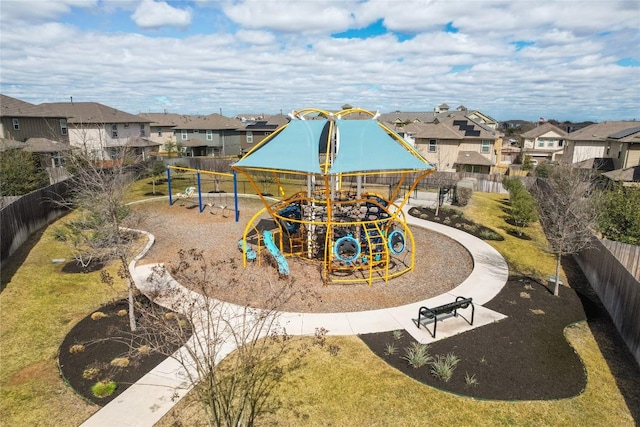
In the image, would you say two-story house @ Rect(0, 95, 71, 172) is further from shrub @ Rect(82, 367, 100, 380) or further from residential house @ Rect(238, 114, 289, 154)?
shrub @ Rect(82, 367, 100, 380)

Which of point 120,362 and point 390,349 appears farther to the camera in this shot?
point 390,349

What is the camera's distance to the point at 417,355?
9.41 m

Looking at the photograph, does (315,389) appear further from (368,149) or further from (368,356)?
(368,149)

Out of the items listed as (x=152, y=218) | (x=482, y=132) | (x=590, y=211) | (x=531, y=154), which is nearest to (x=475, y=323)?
(x=590, y=211)

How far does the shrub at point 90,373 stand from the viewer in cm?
875

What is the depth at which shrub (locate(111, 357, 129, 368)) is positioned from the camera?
30.0 ft

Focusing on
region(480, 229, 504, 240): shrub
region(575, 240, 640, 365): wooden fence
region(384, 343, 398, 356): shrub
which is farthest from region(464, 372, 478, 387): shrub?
region(480, 229, 504, 240): shrub

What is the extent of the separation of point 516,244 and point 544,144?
5295 cm

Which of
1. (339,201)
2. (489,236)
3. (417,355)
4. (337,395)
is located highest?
(339,201)

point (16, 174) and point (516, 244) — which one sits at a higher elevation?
point (16, 174)

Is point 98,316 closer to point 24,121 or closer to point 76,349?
point 76,349

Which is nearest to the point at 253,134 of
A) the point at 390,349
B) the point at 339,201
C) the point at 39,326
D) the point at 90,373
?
the point at 339,201

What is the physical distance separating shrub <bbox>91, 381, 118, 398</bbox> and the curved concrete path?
0.97ft

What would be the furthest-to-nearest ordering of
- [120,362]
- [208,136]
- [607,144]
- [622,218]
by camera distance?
[208,136] < [607,144] < [622,218] < [120,362]
